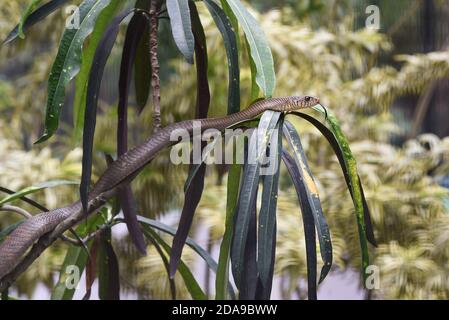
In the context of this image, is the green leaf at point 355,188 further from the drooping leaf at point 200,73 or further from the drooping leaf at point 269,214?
the drooping leaf at point 200,73

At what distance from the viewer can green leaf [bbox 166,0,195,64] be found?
28.9 inches

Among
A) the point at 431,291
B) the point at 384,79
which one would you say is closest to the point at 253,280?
the point at 431,291

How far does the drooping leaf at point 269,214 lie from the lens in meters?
0.72

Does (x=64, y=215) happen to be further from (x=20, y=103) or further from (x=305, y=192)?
(x=20, y=103)

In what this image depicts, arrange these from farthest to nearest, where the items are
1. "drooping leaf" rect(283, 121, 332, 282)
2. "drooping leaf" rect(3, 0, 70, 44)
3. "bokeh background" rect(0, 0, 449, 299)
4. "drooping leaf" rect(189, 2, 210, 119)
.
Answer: "bokeh background" rect(0, 0, 449, 299) → "drooping leaf" rect(189, 2, 210, 119) → "drooping leaf" rect(3, 0, 70, 44) → "drooping leaf" rect(283, 121, 332, 282)

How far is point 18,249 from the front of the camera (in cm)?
81

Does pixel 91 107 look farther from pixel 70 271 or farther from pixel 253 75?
pixel 70 271

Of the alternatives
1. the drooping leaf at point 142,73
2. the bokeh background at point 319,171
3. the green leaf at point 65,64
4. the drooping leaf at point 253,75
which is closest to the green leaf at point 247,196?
the drooping leaf at point 253,75

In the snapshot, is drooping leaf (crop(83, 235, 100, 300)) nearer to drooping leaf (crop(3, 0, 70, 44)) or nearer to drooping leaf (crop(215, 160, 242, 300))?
drooping leaf (crop(215, 160, 242, 300))

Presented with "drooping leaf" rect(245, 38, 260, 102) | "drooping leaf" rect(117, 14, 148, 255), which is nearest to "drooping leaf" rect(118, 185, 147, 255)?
"drooping leaf" rect(117, 14, 148, 255)

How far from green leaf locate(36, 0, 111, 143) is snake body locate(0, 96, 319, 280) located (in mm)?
90

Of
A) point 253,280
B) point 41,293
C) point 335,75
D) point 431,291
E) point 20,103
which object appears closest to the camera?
point 253,280

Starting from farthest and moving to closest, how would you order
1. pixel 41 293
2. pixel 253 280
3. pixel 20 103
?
1. pixel 20 103
2. pixel 41 293
3. pixel 253 280

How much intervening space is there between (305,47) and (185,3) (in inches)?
71.7
